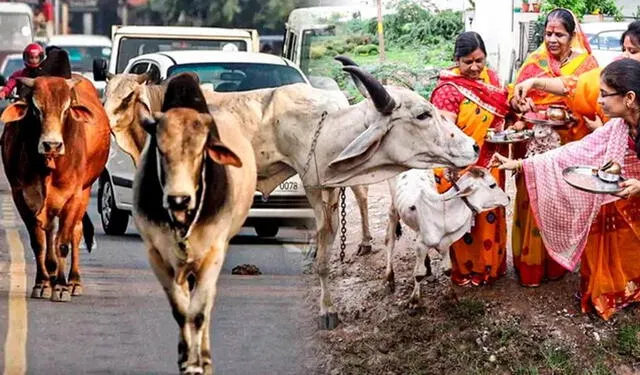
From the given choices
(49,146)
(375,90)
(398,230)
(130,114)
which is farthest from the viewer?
(398,230)

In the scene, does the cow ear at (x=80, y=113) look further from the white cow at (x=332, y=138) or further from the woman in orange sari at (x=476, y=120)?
the woman in orange sari at (x=476, y=120)

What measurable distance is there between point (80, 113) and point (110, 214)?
11.0ft

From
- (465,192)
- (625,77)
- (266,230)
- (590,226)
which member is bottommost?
(266,230)

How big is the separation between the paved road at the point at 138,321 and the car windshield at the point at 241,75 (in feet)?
4.31

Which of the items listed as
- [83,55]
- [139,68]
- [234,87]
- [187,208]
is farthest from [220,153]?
[83,55]

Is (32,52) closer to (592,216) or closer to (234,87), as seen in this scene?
(234,87)

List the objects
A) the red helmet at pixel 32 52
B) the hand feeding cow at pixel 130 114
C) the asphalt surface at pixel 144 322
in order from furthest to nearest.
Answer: the red helmet at pixel 32 52 < the hand feeding cow at pixel 130 114 < the asphalt surface at pixel 144 322

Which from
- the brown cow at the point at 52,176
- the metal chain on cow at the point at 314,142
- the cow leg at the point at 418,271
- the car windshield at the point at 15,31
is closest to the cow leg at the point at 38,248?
the brown cow at the point at 52,176

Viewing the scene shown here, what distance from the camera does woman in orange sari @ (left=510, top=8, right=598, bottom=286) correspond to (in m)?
8.36

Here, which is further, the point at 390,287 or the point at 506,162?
the point at 390,287

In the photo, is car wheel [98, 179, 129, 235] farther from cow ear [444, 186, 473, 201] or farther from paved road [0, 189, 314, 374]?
cow ear [444, 186, 473, 201]

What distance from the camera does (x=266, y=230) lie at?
41.9ft

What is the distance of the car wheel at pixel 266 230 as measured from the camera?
501 inches

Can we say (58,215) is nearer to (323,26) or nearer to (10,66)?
(323,26)
